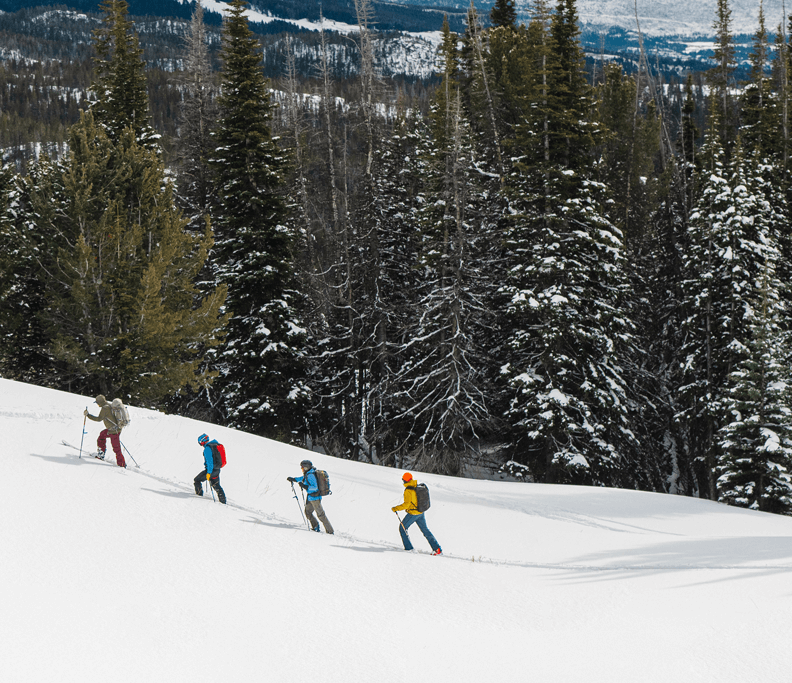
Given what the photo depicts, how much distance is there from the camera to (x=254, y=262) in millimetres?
26547

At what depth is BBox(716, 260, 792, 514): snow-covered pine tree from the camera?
23094 millimetres

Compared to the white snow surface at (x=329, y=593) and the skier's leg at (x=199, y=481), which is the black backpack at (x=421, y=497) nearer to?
the white snow surface at (x=329, y=593)

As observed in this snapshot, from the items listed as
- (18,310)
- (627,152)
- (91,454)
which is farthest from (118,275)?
(627,152)

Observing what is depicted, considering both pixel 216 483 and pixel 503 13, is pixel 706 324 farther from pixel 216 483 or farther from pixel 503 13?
pixel 503 13

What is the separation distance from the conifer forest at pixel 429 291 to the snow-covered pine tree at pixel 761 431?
0.10 meters

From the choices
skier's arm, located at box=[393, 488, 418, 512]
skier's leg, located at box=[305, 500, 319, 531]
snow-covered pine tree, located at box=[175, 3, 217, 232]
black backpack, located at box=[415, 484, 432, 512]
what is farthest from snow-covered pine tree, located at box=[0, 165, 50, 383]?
black backpack, located at box=[415, 484, 432, 512]

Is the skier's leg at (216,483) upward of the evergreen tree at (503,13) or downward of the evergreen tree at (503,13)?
downward

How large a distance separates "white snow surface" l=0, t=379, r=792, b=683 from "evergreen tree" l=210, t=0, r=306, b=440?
11087 mm

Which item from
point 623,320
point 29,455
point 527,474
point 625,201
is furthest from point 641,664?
point 625,201

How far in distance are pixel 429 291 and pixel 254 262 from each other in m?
7.52

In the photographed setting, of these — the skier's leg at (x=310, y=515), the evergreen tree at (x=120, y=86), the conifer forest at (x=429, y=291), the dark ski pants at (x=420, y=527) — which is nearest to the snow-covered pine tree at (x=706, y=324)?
the conifer forest at (x=429, y=291)

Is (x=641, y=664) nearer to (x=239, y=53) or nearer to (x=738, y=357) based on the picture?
(x=738, y=357)

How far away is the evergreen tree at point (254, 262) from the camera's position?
87.0ft

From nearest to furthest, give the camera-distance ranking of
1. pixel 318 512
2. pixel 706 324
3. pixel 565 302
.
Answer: pixel 318 512, pixel 565 302, pixel 706 324
